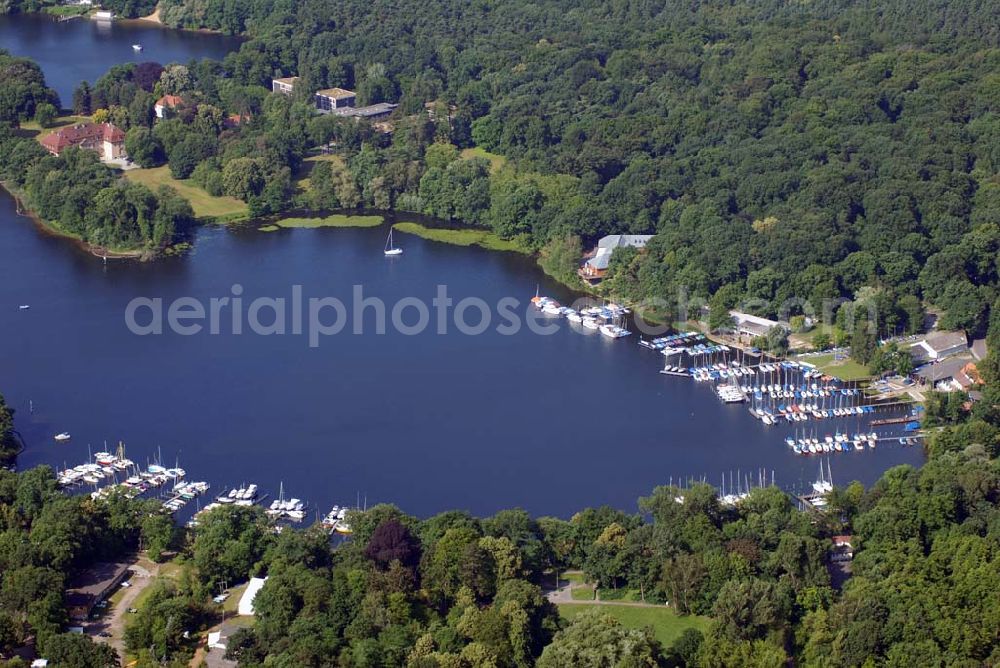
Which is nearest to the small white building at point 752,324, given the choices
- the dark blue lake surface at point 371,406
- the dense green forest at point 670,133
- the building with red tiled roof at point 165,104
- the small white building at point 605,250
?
the dense green forest at point 670,133

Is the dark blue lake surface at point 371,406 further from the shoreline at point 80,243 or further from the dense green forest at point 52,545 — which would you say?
the dense green forest at point 52,545

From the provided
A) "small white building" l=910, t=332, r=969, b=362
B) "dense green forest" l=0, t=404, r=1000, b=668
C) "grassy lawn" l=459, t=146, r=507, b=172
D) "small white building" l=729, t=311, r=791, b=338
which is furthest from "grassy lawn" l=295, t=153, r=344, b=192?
"dense green forest" l=0, t=404, r=1000, b=668

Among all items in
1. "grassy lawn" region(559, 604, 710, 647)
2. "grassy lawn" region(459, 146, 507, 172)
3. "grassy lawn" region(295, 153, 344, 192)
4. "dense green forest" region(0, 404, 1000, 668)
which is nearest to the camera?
"dense green forest" region(0, 404, 1000, 668)

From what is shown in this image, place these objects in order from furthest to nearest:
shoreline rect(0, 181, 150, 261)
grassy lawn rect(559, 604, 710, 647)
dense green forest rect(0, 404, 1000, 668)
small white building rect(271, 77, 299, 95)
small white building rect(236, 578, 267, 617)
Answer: small white building rect(271, 77, 299, 95), shoreline rect(0, 181, 150, 261), small white building rect(236, 578, 267, 617), grassy lawn rect(559, 604, 710, 647), dense green forest rect(0, 404, 1000, 668)

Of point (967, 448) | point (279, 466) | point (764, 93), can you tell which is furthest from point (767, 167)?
point (279, 466)

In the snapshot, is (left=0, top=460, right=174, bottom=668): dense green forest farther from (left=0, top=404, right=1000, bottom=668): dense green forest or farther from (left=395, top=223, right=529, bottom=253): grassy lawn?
(left=395, top=223, right=529, bottom=253): grassy lawn
